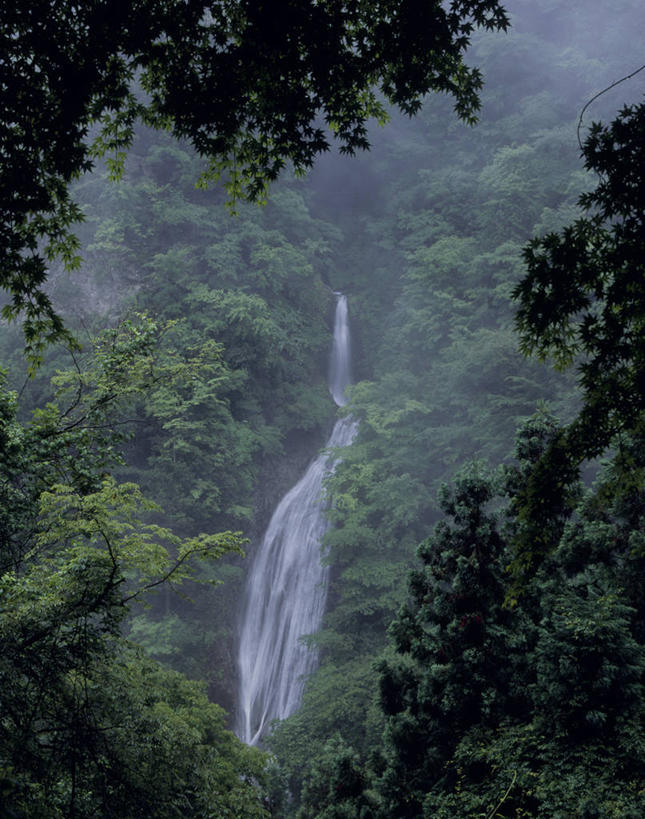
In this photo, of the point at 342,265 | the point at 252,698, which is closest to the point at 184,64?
the point at 252,698

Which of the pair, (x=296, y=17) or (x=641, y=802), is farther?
(x=641, y=802)

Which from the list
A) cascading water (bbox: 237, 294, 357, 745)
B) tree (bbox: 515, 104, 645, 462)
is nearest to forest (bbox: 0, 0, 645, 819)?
tree (bbox: 515, 104, 645, 462)

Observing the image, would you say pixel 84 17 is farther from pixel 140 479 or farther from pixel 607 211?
pixel 140 479

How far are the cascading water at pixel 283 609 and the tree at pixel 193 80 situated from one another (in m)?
15.4

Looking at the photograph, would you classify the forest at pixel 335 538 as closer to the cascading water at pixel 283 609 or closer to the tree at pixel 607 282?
the tree at pixel 607 282

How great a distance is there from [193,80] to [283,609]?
18.4m

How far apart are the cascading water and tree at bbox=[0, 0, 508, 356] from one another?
15.4m

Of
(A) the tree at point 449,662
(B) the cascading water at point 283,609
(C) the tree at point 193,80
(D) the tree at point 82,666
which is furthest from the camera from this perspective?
(B) the cascading water at point 283,609

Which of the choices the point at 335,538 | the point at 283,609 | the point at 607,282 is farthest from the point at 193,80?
the point at 283,609

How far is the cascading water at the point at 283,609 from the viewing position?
17.5m

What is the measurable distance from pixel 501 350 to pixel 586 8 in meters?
29.4

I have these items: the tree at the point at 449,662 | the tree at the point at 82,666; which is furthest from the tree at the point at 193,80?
the tree at the point at 449,662

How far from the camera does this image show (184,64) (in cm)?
378

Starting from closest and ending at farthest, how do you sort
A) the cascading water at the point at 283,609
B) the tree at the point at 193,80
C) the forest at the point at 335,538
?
the tree at the point at 193,80 < the forest at the point at 335,538 < the cascading water at the point at 283,609
